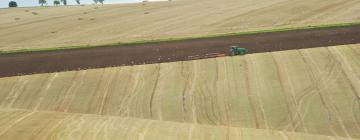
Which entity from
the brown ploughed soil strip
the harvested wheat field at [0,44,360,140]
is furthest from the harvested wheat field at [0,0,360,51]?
the harvested wheat field at [0,44,360,140]

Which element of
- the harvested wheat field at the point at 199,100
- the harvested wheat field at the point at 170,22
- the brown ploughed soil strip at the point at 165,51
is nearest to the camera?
the harvested wheat field at the point at 199,100

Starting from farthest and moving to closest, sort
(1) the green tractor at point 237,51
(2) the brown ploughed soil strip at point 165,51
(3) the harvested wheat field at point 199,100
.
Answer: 1. (2) the brown ploughed soil strip at point 165,51
2. (1) the green tractor at point 237,51
3. (3) the harvested wheat field at point 199,100

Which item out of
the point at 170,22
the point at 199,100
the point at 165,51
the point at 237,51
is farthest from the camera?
the point at 170,22

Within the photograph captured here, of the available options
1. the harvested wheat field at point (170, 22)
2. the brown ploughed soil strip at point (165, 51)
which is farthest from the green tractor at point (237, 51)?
the harvested wheat field at point (170, 22)

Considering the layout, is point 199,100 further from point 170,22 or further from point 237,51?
point 170,22

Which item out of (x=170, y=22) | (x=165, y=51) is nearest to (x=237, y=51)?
(x=165, y=51)

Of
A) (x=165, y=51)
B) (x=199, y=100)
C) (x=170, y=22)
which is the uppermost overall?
(x=199, y=100)

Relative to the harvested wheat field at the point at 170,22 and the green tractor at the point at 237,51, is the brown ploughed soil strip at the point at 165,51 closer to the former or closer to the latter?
the green tractor at the point at 237,51
